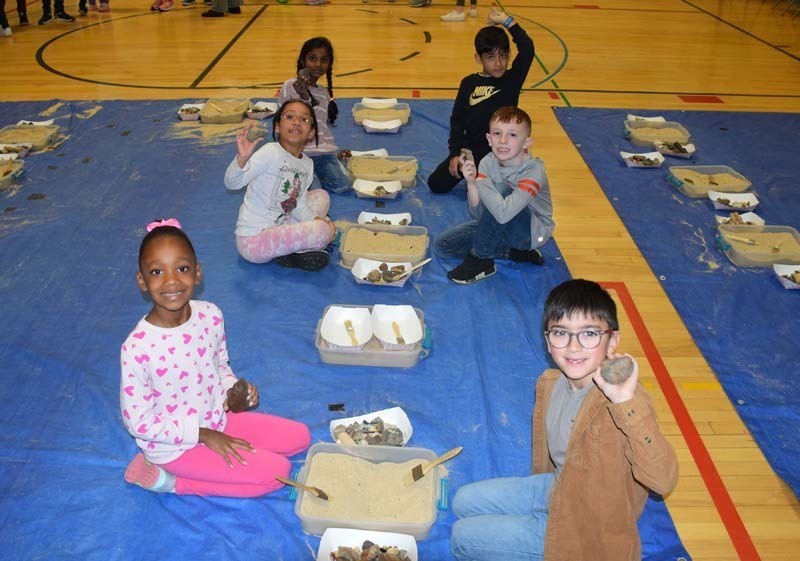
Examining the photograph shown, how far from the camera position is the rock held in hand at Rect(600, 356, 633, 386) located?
1760 millimetres

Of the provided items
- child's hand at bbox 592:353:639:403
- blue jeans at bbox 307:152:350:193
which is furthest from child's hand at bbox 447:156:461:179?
child's hand at bbox 592:353:639:403

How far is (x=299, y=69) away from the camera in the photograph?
4.65 meters

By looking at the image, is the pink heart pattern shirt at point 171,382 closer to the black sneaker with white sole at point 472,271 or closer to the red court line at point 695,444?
the black sneaker with white sole at point 472,271

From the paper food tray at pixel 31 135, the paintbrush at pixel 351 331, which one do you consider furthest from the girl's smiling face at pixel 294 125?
the paper food tray at pixel 31 135

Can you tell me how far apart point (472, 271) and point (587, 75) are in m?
4.59

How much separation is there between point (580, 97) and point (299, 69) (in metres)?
3.36

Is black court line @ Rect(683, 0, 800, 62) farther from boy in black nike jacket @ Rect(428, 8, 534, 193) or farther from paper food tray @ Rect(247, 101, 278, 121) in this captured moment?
paper food tray @ Rect(247, 101, 278, 121)

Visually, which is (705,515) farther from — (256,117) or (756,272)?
(256,117)

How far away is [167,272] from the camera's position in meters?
2.30

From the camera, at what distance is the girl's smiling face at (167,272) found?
7.52 feet

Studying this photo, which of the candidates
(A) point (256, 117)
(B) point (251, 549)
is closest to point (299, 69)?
(A) point (256, 117)

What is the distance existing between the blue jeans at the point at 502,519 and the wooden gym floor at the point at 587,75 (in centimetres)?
65

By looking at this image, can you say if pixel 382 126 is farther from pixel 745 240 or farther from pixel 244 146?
pixel 745 240

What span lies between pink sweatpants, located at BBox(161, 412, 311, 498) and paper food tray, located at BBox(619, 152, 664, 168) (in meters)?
3.69
